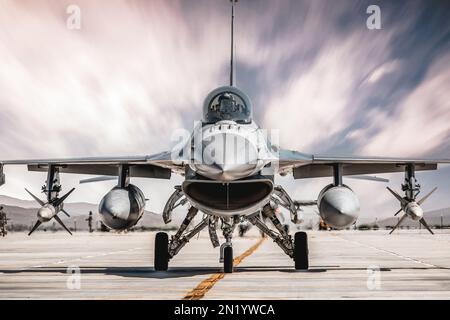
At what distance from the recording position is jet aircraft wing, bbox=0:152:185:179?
11.2 metres

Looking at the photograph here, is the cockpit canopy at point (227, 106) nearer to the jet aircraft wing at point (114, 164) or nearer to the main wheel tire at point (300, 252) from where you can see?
the jet aircraft wing at point (114, 164)

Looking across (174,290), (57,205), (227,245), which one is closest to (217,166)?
(174,290)

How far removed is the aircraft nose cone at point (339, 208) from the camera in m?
10.8

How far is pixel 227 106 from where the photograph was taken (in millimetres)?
10477

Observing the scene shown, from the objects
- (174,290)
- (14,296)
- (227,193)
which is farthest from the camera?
(227,193)

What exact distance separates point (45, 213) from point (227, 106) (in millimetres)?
5282

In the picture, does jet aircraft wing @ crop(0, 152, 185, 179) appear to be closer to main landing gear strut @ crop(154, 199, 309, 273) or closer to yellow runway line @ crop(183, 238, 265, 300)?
main landing gear strut @ crop(154, 199, 309, 273)

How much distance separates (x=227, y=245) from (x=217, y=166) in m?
3.63

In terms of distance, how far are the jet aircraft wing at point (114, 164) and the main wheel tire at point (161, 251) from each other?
5.43 ft

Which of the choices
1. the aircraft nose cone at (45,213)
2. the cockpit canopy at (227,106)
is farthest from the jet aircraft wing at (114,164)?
the cockpit canopy at (227,106)
